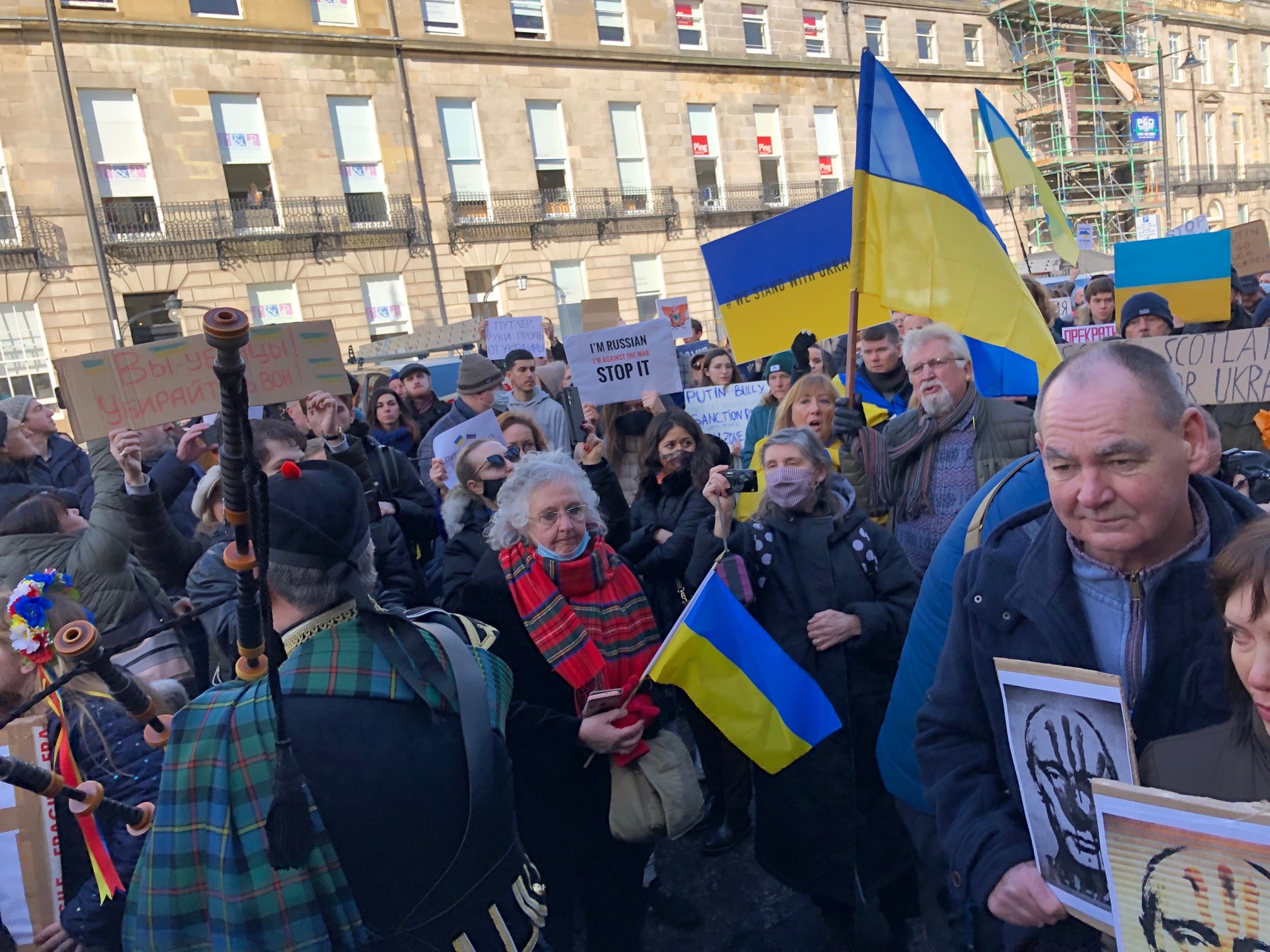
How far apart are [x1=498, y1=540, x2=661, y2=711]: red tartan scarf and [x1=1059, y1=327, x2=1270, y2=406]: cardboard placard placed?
1860 millimetres

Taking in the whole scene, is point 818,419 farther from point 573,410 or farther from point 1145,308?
point 573,410

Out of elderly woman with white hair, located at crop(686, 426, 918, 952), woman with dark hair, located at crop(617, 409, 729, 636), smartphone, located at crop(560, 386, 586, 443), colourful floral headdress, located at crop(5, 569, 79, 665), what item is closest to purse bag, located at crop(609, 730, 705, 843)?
elderly woman with white hair, located at crop(686, 426, 918, 952)

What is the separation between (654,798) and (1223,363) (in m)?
2.67

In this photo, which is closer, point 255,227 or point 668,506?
point 668,506

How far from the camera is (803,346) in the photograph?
502cm

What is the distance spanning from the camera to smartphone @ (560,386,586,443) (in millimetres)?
6594

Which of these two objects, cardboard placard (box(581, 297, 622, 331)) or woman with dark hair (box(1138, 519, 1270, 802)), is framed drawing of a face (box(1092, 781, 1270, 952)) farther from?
cardboard placard (box(581, 297, 622, 331))

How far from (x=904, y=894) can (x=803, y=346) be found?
123 inches

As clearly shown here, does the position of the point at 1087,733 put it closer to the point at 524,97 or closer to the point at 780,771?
the point at 780,771

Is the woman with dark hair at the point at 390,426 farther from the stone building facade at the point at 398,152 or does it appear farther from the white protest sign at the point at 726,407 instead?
the stone building facade at the point at 398,152

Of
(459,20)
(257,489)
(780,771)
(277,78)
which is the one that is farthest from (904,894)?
(459,20)

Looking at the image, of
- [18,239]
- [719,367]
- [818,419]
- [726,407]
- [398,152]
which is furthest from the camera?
[398,152]

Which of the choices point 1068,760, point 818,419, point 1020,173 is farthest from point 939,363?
point 1020,173

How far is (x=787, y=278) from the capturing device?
4332 millimetres
